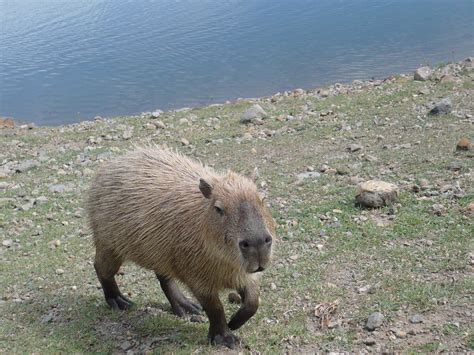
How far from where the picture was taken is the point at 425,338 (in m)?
4.43

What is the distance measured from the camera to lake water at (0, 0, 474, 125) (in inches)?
726

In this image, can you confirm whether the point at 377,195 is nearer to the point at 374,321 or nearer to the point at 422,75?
the point at 374,321

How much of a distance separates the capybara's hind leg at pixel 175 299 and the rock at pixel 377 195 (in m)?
2.36

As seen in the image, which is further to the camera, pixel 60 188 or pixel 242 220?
pixel 60 188

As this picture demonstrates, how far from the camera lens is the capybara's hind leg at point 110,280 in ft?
18.2

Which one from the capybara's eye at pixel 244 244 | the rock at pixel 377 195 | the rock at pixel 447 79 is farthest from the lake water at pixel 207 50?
the capybara's eye at pixel 244 244

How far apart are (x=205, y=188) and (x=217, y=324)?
3.33ft

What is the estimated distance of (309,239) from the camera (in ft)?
21.1

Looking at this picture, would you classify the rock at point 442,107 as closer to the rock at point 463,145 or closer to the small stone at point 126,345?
the rock at point 463,145

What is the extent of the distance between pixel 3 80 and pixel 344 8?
532 inches

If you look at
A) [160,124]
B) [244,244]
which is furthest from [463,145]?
[160,124]

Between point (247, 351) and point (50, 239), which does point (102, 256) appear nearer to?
point (247, 351)

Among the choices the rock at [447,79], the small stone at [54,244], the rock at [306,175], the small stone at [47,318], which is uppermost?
the small stone at [47,318]

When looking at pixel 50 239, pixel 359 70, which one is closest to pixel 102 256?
pixel 50 239
